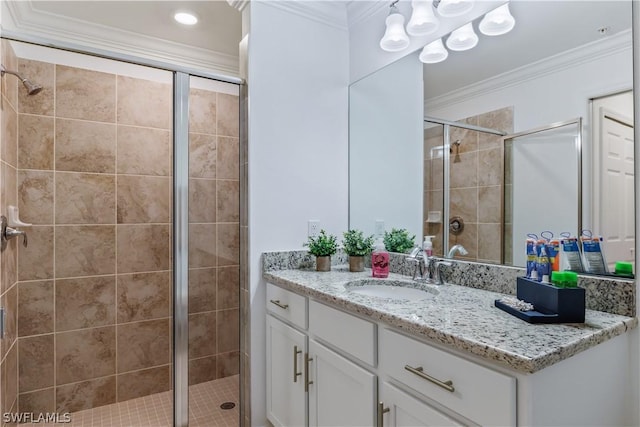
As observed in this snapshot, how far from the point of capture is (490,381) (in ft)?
2.81

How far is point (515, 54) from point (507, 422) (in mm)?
1331

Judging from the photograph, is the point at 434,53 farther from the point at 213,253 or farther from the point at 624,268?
the point at 213,253

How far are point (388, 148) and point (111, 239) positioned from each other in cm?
182

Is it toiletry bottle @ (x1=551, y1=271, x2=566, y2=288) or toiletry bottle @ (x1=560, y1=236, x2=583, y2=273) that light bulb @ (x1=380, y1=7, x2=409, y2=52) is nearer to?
toiletry bottle @ (x1=560, y1=236, x2=583, y2=273)

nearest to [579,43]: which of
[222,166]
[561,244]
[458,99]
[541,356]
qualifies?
[458,99]

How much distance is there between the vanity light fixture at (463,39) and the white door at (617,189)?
64cm

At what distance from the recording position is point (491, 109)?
152 cm

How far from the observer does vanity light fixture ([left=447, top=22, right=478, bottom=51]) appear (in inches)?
62.8

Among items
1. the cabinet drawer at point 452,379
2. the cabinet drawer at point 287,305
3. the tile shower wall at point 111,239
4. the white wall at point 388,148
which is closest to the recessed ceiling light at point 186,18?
the tile shower wall at point 111,239

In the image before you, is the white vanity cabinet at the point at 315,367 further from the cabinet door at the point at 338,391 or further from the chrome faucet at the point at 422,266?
the chrome faucet at the point at 422,266

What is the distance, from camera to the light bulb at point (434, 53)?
67.7 inches

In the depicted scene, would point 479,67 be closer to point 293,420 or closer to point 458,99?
point 458,99

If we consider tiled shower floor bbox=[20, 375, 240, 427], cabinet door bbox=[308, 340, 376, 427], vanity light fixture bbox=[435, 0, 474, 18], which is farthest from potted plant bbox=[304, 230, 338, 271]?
vanity light fixture bbox=[435, 0, 474, 18]

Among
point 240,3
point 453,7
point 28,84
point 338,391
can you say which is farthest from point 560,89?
point 28,84
